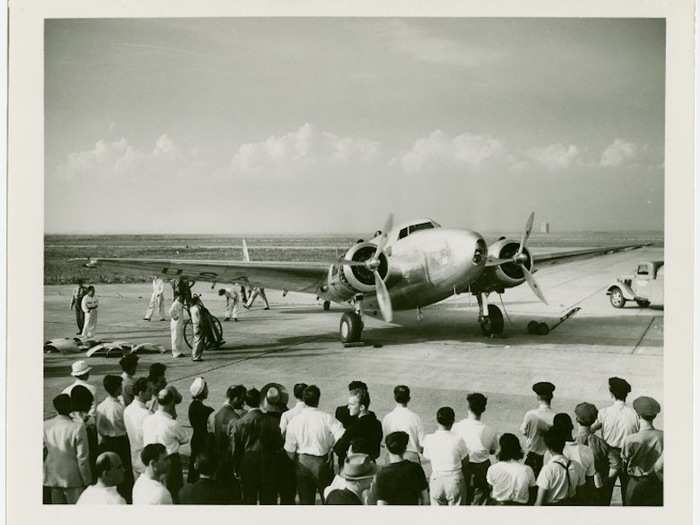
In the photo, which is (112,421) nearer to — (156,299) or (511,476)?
(511,476)

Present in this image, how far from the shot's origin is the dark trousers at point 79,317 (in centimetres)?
1116

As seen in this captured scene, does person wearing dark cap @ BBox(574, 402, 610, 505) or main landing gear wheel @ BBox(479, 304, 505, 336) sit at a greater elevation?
main landing gear wheel @ BBox(479, 304, 505, 336)

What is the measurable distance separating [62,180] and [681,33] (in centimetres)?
1023

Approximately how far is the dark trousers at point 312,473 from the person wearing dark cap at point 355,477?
0.39m

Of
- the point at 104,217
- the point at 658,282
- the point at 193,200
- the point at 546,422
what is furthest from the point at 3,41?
the point at 658,282

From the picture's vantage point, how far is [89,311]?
11.3 meters

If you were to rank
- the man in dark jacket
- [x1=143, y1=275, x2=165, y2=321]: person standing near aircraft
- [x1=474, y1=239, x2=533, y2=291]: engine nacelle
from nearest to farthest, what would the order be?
the man in dark jacket < [x1=474, y1=239, x2=533, y2=291]: engine nacelle < [x1=143, y1=275, x2=165, y2=321]: person standing near aircraft

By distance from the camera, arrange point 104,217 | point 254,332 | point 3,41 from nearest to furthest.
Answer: point 3,41, point 104,217, point 254,332

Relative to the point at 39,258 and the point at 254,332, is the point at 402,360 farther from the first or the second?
the point at 39,258

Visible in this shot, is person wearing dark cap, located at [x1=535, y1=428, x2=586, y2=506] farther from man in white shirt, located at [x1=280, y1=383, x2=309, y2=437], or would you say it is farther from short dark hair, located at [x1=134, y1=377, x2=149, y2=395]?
short dark hair, located at [x1=134, y1=377, x2=149, y2=395]

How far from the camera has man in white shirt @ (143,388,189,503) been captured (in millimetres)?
5641

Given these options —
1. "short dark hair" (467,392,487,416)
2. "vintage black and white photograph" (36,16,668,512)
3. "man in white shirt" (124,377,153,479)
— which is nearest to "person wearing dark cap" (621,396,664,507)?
"vintage black and white photograph" (36,16,668,512)

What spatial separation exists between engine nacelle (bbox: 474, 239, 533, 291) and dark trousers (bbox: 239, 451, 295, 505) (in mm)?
7016

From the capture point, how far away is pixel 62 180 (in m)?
9.40
